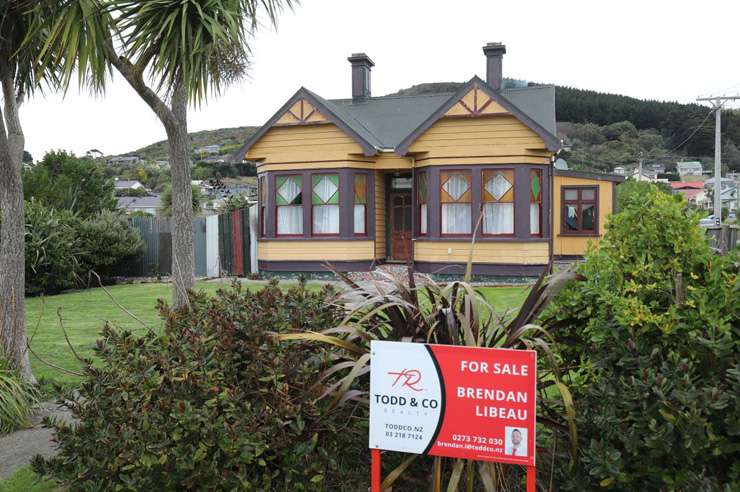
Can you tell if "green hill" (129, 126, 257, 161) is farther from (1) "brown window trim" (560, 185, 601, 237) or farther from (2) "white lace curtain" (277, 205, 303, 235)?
(1) "brown window trim" (560, 185, 601, 237)

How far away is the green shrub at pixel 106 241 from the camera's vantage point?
17328 mm

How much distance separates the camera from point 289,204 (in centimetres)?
1773

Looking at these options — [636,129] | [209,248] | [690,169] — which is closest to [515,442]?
[209,248]

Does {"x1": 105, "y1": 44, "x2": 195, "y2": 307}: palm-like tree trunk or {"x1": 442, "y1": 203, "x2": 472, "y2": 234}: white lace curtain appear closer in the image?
{"x1": 105, "y1": 44, "x2": 195, "y2": 307}: palm-like tree trunk

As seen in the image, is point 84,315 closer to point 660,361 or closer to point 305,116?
point 305,116

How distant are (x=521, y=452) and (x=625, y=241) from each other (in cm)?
139

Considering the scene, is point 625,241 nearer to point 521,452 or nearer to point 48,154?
point 521,452

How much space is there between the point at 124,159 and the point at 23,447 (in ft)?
469

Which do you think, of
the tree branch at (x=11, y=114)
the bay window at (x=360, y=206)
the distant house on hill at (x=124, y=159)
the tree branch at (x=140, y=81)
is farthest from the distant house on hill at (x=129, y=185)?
the tree branch at (x=11, y=114)

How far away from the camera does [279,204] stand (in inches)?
702

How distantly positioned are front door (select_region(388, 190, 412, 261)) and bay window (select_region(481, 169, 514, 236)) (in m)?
2.94

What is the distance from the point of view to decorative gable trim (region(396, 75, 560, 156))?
1534 cm

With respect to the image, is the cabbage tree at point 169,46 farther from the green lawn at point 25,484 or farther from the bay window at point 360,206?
the bay window at point 360,206

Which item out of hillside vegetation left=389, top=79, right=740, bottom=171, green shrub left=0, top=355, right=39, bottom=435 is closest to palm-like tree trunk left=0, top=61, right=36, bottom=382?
green shrub left=0, top=355, right=39, bottom=435
